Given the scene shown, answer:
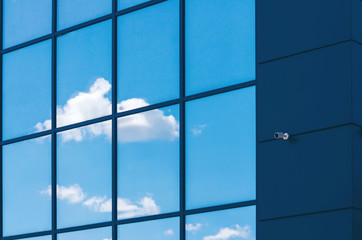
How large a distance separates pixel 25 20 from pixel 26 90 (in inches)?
68.8

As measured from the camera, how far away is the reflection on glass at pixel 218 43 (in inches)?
654

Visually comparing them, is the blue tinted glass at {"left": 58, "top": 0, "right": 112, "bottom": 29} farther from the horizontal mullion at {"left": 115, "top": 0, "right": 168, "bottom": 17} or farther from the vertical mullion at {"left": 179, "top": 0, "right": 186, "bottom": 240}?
the vertical mullion at {"left": 179, "top": 0, "right": 186, "bottom": 240}

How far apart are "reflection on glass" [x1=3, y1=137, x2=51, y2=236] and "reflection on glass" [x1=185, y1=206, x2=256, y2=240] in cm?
395

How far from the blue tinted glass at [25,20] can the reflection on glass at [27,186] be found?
2525 millimetres

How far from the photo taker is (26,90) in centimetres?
2011

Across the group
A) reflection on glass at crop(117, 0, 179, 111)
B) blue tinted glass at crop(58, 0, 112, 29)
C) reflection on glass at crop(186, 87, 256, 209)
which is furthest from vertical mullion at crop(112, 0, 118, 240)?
reflection on glass at crop(186, 87, 256, 209)

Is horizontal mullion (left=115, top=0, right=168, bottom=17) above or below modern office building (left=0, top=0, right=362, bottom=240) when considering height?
above

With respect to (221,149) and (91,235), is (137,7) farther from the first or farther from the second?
(91,235)
